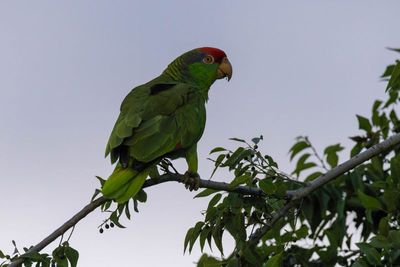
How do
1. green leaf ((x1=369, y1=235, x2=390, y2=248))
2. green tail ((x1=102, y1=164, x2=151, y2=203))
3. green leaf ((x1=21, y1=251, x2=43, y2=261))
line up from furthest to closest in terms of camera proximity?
green tail ((x1=102, y1=164, x2=151, y2=203)) → green leaf ((x1=369, y1=235, x2=390, y2=248)) → green leaf ((x1=21, y1=251, x2=43, y2=261))

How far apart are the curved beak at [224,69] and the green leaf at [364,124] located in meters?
0.94

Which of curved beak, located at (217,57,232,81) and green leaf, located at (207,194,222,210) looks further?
curved beak, located at (217,57,232,81)

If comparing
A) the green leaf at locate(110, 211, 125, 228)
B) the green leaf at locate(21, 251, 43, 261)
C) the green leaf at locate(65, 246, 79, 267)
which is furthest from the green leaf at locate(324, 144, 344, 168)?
the green leaf at locate(21, 251, 43, 261)

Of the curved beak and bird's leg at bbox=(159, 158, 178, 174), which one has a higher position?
the curved beak

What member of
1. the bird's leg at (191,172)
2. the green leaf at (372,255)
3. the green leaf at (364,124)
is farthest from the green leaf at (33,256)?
the green leaf at (364,124)

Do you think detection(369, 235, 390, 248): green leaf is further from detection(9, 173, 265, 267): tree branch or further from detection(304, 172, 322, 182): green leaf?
detection(304, 172, 322, 182): green leaf

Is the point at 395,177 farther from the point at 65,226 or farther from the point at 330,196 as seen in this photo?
the point at 65,226

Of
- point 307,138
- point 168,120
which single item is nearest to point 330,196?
point 307,138

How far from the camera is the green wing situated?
4.45m

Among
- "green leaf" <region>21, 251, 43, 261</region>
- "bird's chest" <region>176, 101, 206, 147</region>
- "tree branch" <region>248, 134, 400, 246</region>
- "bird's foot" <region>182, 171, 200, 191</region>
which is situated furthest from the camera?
"bird's chest" <region>176, 101, 206, 147</region>

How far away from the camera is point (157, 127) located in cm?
462

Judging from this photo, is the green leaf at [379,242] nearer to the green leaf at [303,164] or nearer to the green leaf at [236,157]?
the green leaf at [236,157]

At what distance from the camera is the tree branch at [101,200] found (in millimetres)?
3811

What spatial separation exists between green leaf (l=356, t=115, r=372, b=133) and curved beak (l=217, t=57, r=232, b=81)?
94 centimetres
